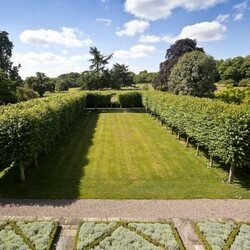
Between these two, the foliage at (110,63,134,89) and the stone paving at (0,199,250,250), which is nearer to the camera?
the stone paving at (0,199,250,250)

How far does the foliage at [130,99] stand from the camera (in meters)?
52.2

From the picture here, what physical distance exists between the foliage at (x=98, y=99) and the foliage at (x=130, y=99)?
7.33 feet

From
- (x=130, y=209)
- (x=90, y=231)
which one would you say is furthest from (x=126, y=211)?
(x=90, y=231)

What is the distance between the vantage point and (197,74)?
39406 millimetres

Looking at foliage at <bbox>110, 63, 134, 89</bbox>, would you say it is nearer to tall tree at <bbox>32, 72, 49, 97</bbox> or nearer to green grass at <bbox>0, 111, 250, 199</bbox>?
tall tree at <bbox>32, 72, 49, 97</bbox>

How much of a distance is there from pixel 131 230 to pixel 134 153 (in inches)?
426

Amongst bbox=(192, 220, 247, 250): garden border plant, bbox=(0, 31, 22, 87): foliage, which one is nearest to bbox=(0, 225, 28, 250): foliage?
bbox=(192, 220, 247, 250): garden border plant

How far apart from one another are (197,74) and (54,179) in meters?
29.5

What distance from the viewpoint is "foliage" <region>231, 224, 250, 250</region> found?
29.6 ft

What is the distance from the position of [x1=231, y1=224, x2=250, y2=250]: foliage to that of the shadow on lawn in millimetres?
6811

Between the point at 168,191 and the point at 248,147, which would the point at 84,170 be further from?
the point at 248,147

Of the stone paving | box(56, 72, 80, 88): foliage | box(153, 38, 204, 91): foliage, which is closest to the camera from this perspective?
the stone paving

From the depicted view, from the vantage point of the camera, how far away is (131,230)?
9781 mm

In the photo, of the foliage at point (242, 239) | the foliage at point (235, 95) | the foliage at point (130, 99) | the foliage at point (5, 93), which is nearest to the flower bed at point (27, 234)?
the foliage at point (242, 239)
